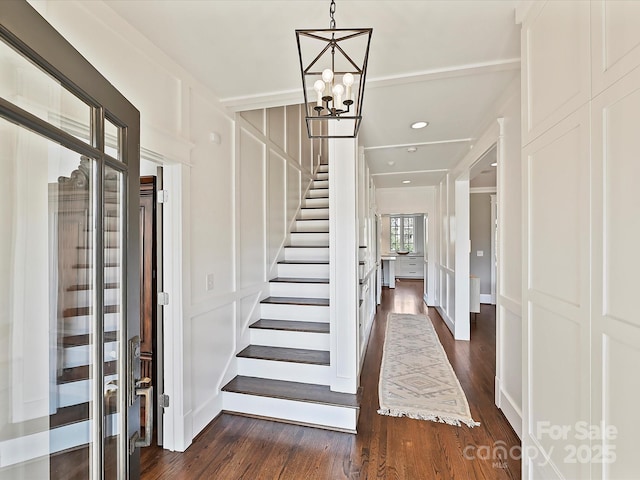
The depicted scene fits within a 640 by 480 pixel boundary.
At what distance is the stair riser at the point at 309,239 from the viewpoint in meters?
4.20

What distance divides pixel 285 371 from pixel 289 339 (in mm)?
338

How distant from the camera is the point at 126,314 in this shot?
1.23m

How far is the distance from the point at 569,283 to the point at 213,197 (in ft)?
7.50

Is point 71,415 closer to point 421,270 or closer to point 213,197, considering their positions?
point 213,197

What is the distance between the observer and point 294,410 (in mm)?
2408

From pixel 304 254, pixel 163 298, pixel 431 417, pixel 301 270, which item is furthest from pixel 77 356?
pixel 304 254

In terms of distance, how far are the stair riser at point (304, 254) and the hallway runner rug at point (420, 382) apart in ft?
4.92

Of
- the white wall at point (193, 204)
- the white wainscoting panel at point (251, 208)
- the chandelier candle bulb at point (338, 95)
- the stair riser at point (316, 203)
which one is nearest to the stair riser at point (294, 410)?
the white wall at point (193, 204)

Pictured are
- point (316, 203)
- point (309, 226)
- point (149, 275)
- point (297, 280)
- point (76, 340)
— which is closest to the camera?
point (76, 340)

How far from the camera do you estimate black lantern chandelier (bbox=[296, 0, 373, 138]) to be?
1254mm

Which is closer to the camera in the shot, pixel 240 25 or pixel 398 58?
pixel 240 25

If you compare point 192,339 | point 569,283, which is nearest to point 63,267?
point 192,339

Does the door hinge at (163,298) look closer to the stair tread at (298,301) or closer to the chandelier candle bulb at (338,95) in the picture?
the stair tread at (298,301)

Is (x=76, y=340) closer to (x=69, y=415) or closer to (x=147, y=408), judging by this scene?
(x=69, y=415)
